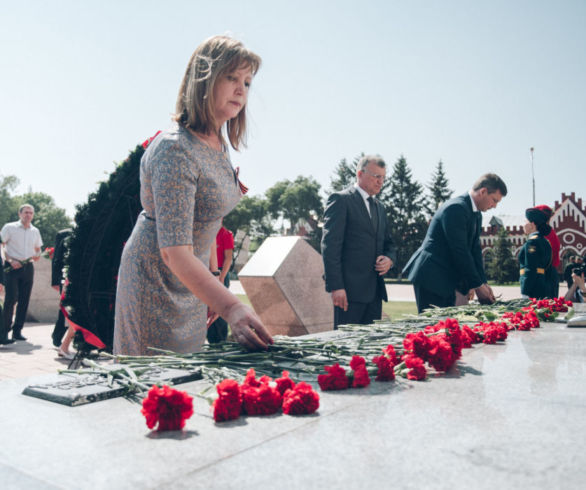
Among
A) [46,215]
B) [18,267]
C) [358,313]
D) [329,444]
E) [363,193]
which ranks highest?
[46,215]

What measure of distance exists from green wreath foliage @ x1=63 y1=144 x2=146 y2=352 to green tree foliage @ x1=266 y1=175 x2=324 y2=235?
62907mm

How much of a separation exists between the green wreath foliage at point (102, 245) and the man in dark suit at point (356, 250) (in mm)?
1991

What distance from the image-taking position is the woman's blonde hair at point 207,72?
6.04 ft

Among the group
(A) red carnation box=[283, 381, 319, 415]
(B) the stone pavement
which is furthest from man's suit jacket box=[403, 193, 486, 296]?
(B) the stone pavement

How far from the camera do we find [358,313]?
452 cm

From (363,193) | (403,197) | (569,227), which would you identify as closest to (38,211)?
(403,197)

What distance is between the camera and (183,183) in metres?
1.71

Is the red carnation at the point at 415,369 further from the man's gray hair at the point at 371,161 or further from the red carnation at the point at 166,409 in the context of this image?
the man's gray hair at the point at 371,161

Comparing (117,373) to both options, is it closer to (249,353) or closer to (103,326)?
(249,353)

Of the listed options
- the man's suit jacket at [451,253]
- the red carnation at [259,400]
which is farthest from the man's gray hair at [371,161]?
the red carnation at [259,400]

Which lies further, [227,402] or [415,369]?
[415,369]

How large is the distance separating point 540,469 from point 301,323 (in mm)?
7093

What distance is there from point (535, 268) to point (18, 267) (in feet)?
26.5

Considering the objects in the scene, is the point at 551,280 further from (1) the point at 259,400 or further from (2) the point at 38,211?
(2) the point at 38,211
